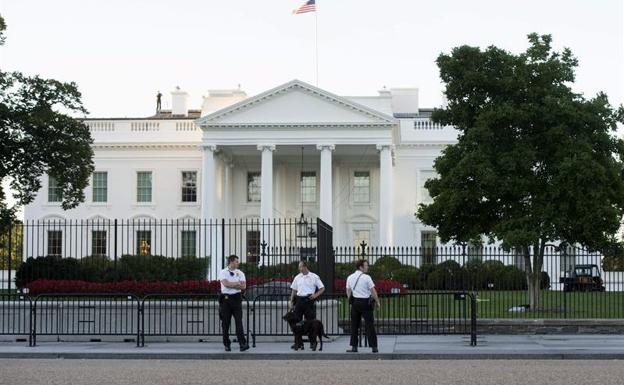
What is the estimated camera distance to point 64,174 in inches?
1533

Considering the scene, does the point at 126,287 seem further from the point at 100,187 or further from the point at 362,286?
the point at 100,187

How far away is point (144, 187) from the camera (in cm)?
6831

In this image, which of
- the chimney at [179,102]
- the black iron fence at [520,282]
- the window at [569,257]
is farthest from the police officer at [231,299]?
the chimney at [179,102]

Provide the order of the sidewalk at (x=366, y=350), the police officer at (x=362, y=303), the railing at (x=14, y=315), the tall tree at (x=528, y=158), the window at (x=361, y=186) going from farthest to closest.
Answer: the window at (x=361, y=186)
the tall tree at (x=528, y=158)
the railing at (x=14, y=315)
the police officer at (x=362, y=303)
the sidewalk at (x=366, y=350)

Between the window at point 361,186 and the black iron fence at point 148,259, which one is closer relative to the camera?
the black iron fence at point 148,259

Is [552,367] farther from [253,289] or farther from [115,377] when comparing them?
[253,289]

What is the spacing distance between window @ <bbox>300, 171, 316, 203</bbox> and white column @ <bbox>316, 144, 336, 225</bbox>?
17.7 ft

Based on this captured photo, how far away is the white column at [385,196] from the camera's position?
199 ft

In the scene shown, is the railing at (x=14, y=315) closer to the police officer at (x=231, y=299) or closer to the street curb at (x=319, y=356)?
the street curb at (x=319, y=356)

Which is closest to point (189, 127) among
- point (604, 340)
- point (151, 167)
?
point (151, 167)

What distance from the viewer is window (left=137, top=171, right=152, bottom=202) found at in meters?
68.1

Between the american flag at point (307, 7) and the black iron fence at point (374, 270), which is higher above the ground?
the american flag at point (307, 7)

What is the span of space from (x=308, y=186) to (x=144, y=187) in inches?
397

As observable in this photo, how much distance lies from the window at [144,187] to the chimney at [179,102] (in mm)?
6089
